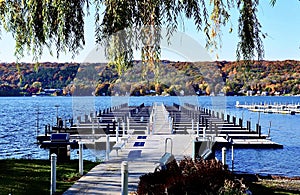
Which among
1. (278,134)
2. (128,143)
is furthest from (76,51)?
(278,134)

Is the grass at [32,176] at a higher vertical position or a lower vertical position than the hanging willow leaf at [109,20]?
lower

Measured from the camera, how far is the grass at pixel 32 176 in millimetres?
9492

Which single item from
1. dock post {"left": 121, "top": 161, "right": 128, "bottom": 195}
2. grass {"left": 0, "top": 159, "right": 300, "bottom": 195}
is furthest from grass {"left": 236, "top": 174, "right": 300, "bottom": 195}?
dock post {"left": 121, "top": 161, "right": 128, "bottom": 195}

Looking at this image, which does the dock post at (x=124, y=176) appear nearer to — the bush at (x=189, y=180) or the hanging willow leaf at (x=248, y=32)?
the bush at (x=189, y=180)

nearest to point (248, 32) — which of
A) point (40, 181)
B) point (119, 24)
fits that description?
point (119, 24)

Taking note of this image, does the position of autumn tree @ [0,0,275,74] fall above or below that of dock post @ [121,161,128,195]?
above

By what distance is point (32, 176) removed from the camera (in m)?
11.2

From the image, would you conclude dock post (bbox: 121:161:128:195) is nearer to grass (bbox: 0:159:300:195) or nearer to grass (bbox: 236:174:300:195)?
grass (bbox: 0:159:300:195)

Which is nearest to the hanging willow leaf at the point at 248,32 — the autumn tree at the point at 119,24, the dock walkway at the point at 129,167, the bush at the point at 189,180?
the autumn tree at the point at 119,24

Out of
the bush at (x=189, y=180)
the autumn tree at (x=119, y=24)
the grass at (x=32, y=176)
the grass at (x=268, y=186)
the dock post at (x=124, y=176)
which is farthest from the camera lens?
the grass at (x=268, y=186)

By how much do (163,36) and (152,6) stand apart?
0.77ft

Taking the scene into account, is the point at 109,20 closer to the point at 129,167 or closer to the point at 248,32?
the point at 248,32

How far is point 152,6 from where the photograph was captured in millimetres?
3461

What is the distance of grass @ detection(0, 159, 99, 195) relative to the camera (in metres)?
9.49
